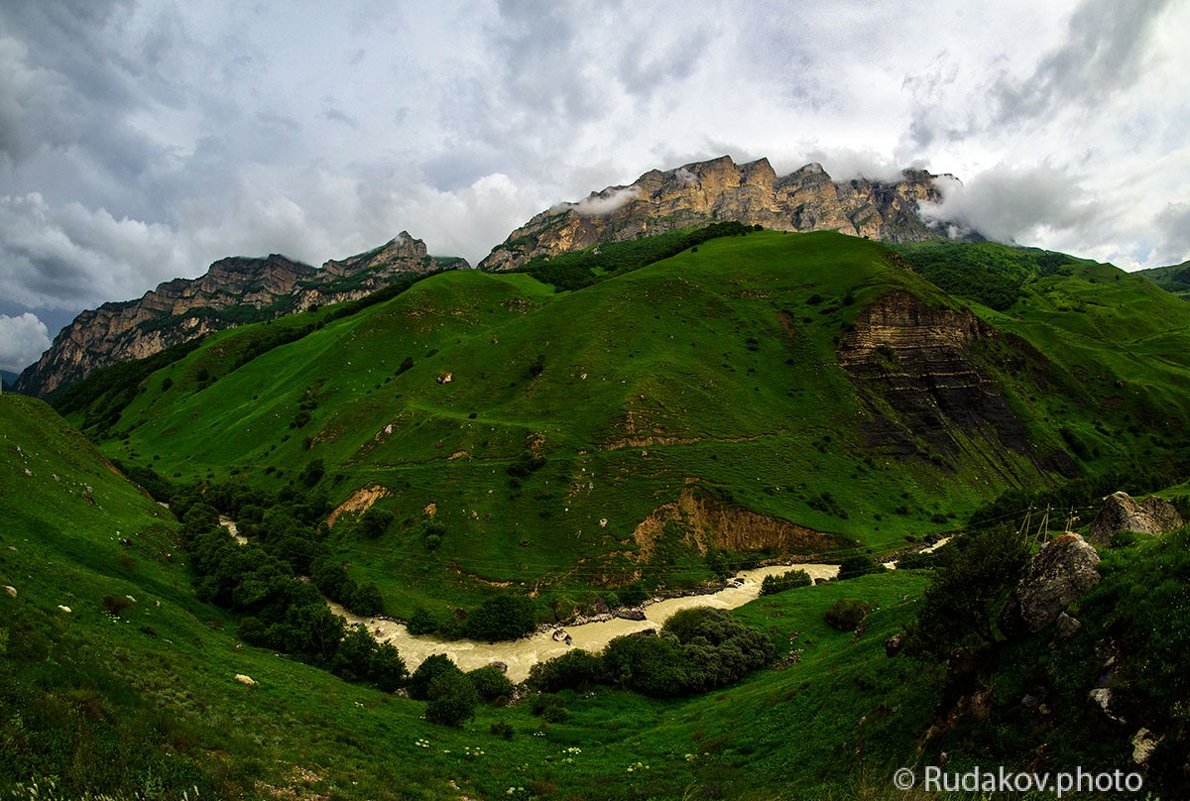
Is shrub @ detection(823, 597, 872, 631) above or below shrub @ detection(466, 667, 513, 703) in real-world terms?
above

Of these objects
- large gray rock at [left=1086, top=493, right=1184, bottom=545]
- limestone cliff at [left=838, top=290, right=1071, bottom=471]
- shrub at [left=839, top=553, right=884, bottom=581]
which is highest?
limestone cliff at [left=838, top=290, right=1071, bottom=471]

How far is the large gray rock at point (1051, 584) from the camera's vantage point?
670 inches

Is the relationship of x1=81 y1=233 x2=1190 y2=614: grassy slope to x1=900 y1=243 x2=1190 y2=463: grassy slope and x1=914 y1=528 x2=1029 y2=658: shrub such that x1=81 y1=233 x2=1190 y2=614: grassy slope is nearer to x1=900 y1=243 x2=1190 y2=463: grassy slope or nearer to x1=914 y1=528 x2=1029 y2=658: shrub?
x1=900 y1=243 x2=1190 y2=463: grassy slope

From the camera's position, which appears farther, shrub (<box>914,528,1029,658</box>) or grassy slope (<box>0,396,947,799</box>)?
shrub (<box>914,528,1029,658</box>)

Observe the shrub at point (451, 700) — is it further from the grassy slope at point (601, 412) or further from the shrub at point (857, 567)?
the shrub at point (857, 567)

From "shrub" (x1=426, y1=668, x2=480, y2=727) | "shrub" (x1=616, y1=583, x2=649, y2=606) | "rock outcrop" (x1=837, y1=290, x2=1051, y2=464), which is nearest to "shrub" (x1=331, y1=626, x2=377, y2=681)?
"shrub" (x1=426, y1=668, x2=480, y2=727)

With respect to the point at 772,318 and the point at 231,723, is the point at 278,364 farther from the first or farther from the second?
the point at 231,723

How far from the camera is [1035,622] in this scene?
17.3 m

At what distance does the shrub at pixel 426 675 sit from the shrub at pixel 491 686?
1932 mm

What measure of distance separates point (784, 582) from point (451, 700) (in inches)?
1587

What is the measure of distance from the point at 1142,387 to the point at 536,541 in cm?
15073

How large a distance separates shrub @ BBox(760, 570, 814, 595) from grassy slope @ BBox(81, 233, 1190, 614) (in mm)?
8153

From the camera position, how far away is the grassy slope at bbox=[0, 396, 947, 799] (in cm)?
1340

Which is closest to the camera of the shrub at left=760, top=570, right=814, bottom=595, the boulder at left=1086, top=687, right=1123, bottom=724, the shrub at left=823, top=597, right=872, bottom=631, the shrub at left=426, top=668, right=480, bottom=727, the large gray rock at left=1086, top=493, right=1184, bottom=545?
the boulder at left=1086, top=687, right=1123, bottom=724
